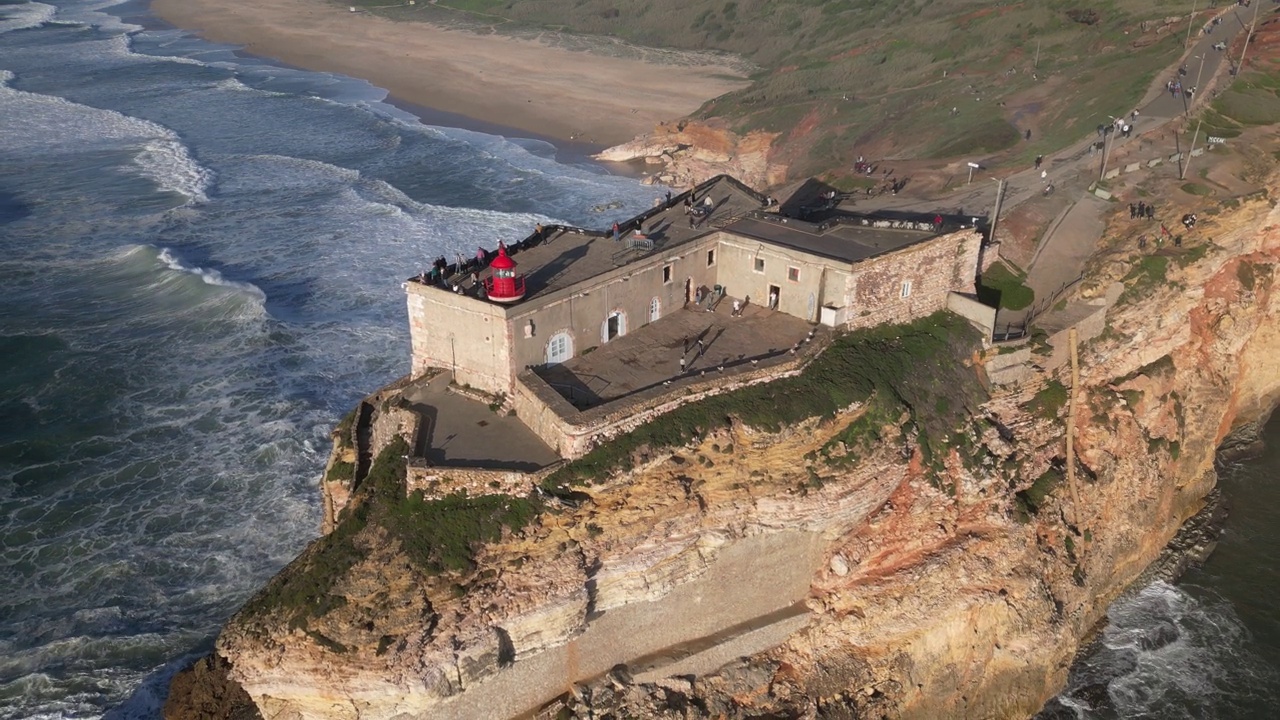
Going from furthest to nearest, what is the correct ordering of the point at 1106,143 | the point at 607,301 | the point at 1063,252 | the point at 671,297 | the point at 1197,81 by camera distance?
the point at 1197,81 < the point at 1106,143 < the point at 1063,252 < the point at 671,297 < the point at 607,301

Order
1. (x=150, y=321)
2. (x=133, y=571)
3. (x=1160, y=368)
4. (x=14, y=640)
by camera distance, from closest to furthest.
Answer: (x=14, y=640) < (x=133, y=571) < (x=1160, y=368) < (x=150, y=321)

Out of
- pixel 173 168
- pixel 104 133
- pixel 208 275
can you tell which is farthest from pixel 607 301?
pixel 104 133

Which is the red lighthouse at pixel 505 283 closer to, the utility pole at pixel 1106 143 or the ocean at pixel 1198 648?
the ocean at pixel 1198 648

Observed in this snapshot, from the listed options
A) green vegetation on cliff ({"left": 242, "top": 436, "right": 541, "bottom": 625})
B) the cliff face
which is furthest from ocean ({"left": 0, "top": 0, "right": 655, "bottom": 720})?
the cliff face

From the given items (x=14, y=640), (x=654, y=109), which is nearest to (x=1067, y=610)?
(x=14, y=640)

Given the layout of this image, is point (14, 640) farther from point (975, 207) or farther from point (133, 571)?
point (975, 207)

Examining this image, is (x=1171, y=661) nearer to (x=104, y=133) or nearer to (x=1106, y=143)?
(x=1106, y=143)
